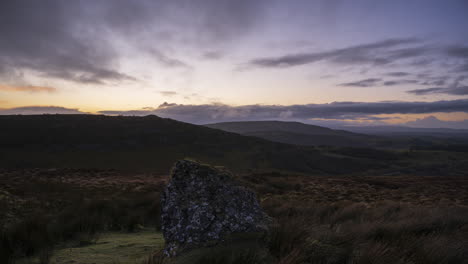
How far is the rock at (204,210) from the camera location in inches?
161

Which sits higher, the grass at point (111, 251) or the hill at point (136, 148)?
the grass at point (111, 251)

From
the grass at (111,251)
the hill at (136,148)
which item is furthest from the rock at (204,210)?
the hill at (136,148)

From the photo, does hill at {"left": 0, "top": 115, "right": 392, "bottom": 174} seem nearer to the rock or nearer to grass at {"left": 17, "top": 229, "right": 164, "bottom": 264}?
Answer: grass at {"left": 17, "top": 229, "right": 164, "bottom": 264}

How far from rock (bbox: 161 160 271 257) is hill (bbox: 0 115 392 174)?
4490 cm

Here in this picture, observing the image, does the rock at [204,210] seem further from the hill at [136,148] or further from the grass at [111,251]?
the hill at [136,148]

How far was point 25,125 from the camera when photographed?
2795 inches

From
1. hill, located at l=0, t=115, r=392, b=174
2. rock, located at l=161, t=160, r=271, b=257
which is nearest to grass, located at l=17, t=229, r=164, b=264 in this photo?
rock, located at l=161, t=160, r=271, b=257

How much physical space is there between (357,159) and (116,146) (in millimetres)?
74233

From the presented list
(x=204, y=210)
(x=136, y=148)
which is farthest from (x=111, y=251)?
(x=136, y=148)

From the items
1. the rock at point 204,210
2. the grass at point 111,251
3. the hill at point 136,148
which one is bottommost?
the hill at point 136,148

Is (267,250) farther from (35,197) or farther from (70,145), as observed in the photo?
(70,145)

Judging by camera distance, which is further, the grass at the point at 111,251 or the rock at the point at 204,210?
the grass at the point at 111,251

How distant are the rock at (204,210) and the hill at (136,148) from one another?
44.9 m

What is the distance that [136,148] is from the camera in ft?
221
